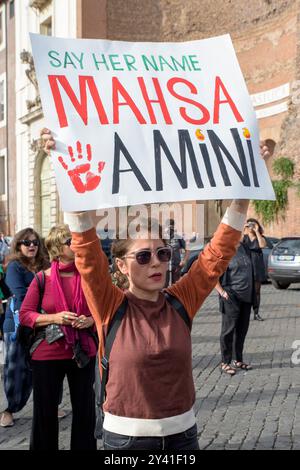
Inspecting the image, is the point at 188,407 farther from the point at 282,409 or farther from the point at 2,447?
the point at 282,409

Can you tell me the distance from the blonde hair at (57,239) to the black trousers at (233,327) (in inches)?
134

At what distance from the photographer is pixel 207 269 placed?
2.75 metres

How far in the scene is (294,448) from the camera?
4457 mm

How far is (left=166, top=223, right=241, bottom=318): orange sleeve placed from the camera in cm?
271

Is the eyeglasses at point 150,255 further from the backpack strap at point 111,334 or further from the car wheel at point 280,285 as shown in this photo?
the car wheel at point 280,285

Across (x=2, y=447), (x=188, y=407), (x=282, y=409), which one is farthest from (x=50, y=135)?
(x=282, y=409)

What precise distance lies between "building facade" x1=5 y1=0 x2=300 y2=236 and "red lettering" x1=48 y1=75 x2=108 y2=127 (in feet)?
73.8

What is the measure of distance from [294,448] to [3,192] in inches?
1309

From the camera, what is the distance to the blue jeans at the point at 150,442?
8.07 ft

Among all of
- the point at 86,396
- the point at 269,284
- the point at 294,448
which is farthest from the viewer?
the point at 269,284

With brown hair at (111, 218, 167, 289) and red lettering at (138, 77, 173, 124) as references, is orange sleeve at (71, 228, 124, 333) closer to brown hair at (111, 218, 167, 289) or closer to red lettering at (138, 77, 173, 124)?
brown hair at (111, 218, 167, 289)

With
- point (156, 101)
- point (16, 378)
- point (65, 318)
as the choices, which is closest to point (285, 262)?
point (16, 378)

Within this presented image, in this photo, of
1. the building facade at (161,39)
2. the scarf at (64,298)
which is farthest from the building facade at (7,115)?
the scarf at (64,298)

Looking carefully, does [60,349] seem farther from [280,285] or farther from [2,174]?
[2,174]
